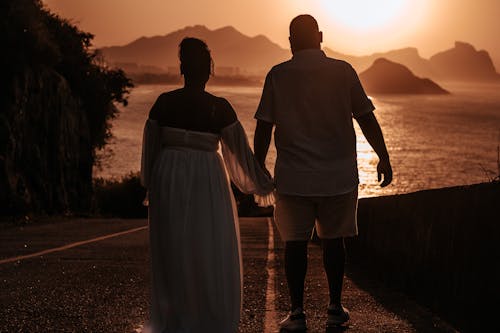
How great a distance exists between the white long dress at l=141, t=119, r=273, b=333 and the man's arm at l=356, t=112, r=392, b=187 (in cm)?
115

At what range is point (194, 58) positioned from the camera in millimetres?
6102

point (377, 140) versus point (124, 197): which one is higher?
point (377, 140)

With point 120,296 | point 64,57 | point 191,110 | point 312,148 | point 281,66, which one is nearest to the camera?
point 191,110

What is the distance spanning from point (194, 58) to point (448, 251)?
317cm

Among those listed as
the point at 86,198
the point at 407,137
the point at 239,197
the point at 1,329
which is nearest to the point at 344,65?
the point at 1,329

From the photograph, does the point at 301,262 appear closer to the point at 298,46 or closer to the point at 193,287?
the point at 193,287

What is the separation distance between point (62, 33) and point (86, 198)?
20.4ft

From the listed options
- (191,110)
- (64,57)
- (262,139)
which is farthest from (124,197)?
(191,110)

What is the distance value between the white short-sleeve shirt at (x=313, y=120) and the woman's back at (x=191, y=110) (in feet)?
2.13

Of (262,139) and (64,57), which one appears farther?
(64,57)

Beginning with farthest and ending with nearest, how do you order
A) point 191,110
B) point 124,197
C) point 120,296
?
point 124,197
point 120,296
point 191,110

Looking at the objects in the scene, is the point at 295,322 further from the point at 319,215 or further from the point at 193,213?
the point at 193,213

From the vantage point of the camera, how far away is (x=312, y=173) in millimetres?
6539

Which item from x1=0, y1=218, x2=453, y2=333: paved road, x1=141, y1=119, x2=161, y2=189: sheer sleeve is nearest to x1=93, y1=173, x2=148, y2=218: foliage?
x1=0, y1=218, x2=453, y2=333: paved road
